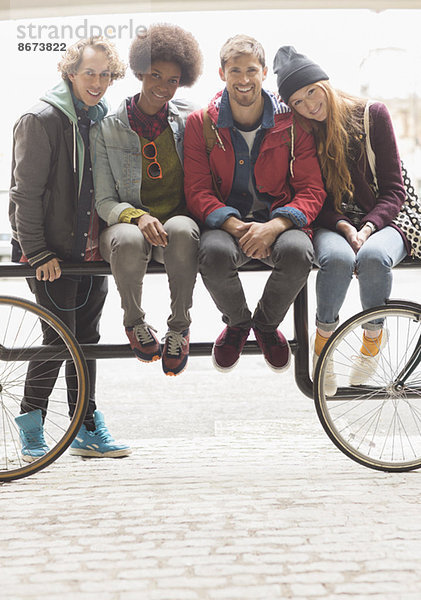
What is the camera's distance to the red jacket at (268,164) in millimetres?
2762

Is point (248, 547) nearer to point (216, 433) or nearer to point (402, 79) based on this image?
point (216, 433)

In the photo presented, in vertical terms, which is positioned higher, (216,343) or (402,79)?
(402,79)

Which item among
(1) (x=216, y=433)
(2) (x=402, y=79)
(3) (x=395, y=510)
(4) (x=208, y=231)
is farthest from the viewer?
(2) (x=402, y=79)

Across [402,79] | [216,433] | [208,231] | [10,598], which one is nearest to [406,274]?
[402,79]

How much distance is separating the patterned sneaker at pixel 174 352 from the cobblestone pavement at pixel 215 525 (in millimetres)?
501

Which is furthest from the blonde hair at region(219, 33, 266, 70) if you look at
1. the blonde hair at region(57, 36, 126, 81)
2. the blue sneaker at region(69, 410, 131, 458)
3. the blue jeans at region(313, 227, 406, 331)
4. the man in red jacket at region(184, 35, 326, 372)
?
the blue sneaker at region(69, 410, 131, 458)

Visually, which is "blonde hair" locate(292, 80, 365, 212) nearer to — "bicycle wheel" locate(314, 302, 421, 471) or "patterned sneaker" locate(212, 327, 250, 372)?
"bicycle wheel" locate(314, 302, 421, 471)

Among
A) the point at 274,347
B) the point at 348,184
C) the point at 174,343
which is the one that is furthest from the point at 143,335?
the point at 348,184

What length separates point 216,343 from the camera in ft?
9.11

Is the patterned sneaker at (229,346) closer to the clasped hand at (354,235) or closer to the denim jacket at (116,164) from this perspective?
the clasped hand at (354,235)

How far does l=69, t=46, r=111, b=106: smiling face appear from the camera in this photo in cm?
274

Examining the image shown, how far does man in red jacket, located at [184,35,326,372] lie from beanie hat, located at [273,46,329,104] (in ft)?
0.25

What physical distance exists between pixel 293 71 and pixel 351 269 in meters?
0.93

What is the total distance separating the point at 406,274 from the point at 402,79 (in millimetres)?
3939
